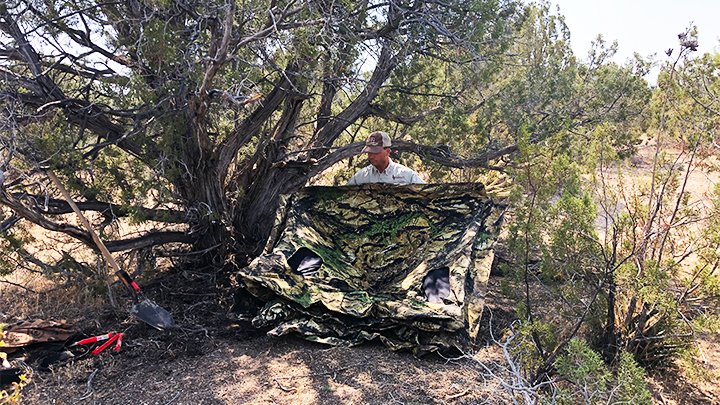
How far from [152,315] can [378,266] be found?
1.84 metres

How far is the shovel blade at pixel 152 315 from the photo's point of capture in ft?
12.7

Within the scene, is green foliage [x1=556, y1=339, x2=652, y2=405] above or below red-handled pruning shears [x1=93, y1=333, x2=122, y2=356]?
above

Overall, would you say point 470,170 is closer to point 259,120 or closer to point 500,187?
point 500,187

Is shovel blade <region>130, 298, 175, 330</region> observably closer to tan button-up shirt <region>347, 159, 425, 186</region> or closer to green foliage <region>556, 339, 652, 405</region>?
tan button-up shirt <region>347, 159, 425, 186</region>

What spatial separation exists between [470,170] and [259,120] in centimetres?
281

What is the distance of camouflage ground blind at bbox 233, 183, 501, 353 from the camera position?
3645mm

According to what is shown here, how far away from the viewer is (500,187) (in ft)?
16.4

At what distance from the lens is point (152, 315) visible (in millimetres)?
3920

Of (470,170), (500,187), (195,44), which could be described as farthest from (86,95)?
(470,170)

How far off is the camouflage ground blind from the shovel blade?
54 centimetres

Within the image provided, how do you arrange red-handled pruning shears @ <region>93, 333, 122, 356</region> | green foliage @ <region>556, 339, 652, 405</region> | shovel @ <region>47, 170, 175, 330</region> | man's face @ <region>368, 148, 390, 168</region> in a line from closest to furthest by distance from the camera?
green foliage @ <region>556, 339, 652, 405</region> → red-handled pruning shears @ <region>93, 333, 122, 356</region> → shovel @ <region>47, 170, 175, 330</region> → man's face @ <region>368, 148, 390, 168</region>

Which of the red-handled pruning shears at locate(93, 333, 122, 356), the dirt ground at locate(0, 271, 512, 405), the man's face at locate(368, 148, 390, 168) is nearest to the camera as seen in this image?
the dirt ground at locate(0, 271, 512, 405)

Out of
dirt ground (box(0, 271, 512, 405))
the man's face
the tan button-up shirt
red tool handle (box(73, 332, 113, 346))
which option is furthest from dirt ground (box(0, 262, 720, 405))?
the man's face

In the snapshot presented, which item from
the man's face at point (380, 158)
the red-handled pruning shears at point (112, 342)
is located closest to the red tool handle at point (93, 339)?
the red-handled pruning shears at point (112, 342)
